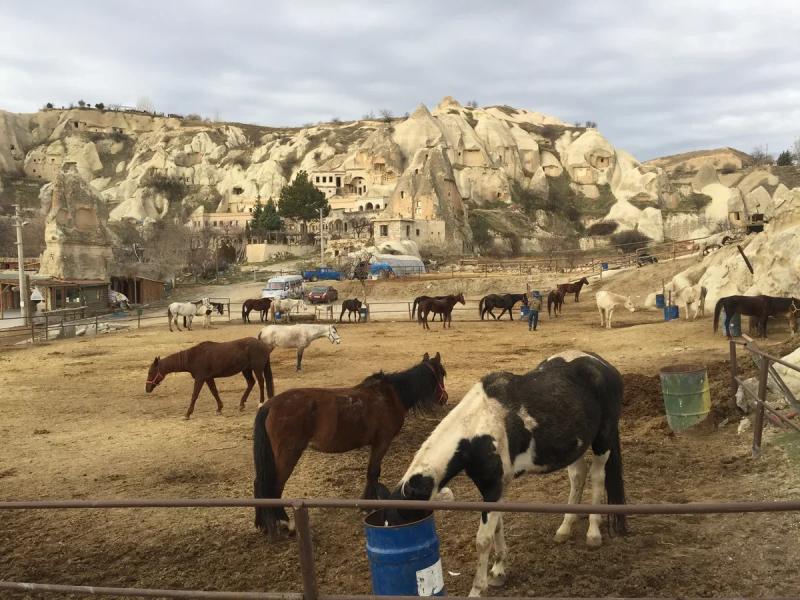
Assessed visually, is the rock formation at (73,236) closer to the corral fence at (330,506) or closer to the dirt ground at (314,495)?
the dirt ground at (314,495)

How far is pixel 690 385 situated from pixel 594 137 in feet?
400

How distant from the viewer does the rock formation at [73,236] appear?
44.4 m

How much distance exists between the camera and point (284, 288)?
4612cm

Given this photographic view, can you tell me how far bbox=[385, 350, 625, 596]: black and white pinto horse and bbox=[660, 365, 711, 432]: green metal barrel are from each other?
132 inches

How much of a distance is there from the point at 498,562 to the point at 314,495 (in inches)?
119

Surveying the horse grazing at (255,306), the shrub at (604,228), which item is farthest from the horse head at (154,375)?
the shrub at (604,228)

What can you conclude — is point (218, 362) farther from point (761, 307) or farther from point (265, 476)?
point (761, 307)

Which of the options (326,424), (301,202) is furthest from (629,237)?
(326,424)

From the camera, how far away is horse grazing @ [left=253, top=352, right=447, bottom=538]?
6129 mm

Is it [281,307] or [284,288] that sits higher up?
[284,288]

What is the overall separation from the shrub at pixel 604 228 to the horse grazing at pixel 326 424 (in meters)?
98.7

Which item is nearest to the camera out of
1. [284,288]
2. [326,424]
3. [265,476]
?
[265,476]

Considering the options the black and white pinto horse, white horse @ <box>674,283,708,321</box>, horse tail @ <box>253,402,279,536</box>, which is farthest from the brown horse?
white horse @ <box>674,283,708,321</box>

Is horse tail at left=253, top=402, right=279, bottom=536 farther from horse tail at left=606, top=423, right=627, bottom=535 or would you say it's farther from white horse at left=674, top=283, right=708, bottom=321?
white horse at left=674, top=283, right=708, bottom=321
